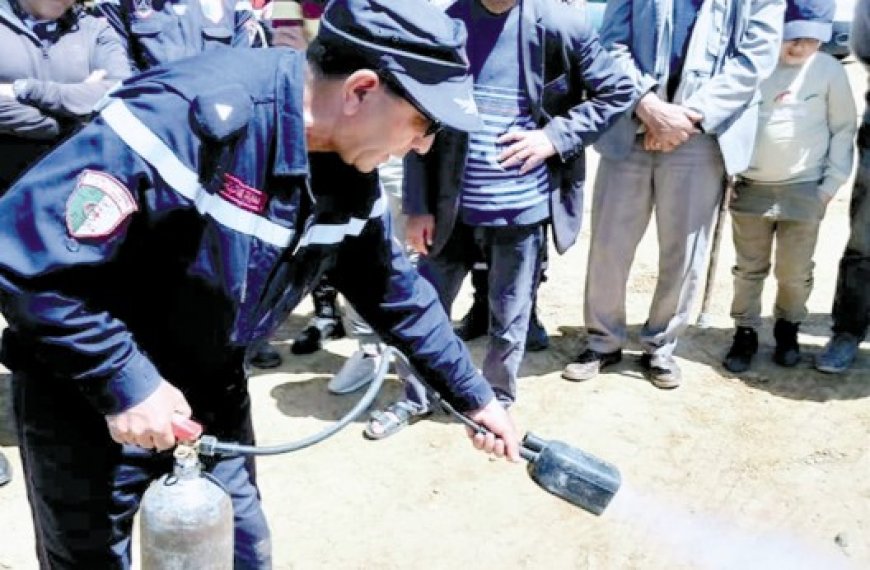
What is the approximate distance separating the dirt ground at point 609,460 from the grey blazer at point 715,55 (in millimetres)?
1263

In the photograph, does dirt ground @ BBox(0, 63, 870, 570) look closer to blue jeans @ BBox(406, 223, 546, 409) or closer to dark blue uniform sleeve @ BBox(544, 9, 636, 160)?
blue jeans @ BBox(406, 223, 546, 409)

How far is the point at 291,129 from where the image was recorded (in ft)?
7.18

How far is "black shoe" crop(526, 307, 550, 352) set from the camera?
567cm

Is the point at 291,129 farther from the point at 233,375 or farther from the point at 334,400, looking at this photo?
the point at 334,400

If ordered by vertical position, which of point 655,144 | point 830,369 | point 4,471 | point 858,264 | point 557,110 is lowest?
point 830,369

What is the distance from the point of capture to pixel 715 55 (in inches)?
188

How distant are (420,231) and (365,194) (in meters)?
2.04

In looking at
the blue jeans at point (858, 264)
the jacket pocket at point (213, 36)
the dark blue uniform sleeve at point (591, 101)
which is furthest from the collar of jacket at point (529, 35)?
the blue jeans at point (858, 264)

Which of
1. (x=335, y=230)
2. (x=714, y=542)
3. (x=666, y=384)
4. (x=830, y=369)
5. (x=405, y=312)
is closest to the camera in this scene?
(x=335, y=230)

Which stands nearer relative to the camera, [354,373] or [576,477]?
[576,477]

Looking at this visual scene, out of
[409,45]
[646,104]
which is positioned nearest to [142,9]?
[646,104]

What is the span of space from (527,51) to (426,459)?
1.80m

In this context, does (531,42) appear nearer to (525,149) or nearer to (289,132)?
(525,149)

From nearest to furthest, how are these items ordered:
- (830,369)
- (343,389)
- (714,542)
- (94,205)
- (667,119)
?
(94,205), (714,542), (667,119), (343,389), (830,369)
